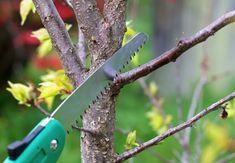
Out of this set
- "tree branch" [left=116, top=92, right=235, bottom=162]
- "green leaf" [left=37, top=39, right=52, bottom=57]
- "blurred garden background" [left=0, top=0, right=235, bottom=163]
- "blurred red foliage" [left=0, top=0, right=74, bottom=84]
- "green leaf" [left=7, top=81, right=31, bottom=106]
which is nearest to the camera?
"tree branch" [left=116, top=92, right=235, bottom=162]

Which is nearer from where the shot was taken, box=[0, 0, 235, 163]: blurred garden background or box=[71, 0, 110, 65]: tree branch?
box=[71, 0, 110, 65]: tree branch

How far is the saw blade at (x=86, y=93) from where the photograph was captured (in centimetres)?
92

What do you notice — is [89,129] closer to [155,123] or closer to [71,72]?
[71,72]

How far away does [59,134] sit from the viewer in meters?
0.91

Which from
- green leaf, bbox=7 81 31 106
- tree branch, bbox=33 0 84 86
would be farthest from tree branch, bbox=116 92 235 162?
green leaf, bbox=7 81 31 106

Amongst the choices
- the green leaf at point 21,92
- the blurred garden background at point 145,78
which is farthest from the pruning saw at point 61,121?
the blurred garden background at point 145,78

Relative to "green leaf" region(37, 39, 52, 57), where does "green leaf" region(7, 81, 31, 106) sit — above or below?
above

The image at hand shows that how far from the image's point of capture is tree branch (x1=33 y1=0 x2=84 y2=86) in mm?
974

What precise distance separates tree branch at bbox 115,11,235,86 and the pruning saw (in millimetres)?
31

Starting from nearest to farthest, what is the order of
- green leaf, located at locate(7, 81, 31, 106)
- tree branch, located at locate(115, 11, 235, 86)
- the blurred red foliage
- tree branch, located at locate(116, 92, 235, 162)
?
tree branch, located at locate(115, 11, 235, 86), tree branch, located at locate(116, 92, 235, 162), green leaf, located at locate(7, 81, 31, 106), the blurred red foliage

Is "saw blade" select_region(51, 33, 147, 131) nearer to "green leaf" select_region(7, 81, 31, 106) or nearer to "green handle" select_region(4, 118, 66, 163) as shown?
"green handle" select_region(4, 118, 66, 163)

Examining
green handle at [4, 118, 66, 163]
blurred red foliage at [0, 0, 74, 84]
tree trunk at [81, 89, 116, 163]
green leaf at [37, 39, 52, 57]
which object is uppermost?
green handle at [4, 118, 66, 163]

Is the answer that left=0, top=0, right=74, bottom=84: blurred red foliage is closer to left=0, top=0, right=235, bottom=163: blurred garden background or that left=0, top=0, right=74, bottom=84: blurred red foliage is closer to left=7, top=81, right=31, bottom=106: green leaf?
left=0, top=0, right=235, bottom=163: blurred garden background

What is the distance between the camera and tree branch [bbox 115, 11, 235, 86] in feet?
2.69
